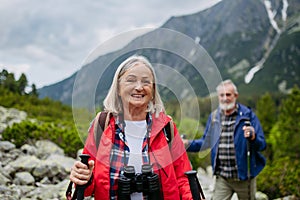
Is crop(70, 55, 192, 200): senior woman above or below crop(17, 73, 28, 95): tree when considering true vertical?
below

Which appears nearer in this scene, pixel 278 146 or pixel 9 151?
pixel 9 151

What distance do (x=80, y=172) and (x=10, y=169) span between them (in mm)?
5526

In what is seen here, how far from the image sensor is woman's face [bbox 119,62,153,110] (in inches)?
88.4

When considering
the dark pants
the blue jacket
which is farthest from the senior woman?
the dark pants

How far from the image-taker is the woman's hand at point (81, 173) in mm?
2104

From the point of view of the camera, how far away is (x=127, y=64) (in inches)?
88.8

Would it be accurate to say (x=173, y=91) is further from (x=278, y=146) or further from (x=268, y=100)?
(x=268, y=100)

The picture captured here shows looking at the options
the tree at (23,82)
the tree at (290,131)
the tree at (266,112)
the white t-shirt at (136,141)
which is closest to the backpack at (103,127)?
the white t-shirt at (136,141)

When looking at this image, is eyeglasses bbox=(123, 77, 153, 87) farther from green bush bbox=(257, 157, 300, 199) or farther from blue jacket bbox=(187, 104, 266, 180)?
green bush bbox=(257, 157, 300, 199)

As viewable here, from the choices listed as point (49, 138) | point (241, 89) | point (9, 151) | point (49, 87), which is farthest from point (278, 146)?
point (241, 89)

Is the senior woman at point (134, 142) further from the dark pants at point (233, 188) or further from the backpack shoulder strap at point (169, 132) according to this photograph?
the dark pants at point (233, 188)

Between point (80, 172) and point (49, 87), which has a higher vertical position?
point (49, 87)

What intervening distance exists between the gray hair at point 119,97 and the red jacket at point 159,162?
0.08 meters

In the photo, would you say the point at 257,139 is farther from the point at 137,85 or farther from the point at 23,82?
the point at 23,82
